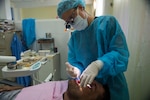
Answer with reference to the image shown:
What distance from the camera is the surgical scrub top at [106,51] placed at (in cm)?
78

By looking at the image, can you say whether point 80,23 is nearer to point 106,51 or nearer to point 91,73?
point 106,51

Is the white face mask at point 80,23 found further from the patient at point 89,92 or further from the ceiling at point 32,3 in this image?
the ceiling at point 32,3

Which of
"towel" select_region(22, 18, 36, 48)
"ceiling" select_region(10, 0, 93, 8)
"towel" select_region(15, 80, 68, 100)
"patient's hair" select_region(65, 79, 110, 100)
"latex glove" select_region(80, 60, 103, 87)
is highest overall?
"ceiling" select_region(10, 0, 93, 8)

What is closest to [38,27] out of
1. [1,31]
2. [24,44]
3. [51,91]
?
[24,44]

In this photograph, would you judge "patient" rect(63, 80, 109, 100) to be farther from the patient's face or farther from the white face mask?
the white face mask

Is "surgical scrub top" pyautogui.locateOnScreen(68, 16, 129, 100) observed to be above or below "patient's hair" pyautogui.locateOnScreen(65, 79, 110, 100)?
above

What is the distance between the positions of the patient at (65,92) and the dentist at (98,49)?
0.06 meters

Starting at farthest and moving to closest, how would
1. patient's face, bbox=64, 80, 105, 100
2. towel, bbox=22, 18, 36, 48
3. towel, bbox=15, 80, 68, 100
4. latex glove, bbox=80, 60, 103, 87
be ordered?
towel, bbox=22, 18, 36, 48 → towel, bbox=15, 80, 68, 100 → patient's face, bbox=64, 80, 105, 100 → latex glove, bbox=80, 60, 103, 87

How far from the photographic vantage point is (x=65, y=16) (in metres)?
0.99

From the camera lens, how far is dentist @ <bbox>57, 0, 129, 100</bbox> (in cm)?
76

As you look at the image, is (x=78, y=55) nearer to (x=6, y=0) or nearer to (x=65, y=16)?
(x=65, y=16)

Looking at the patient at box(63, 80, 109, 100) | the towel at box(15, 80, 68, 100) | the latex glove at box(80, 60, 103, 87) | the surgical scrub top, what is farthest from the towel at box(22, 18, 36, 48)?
the latex glove at box(80, 60, 103, 87)

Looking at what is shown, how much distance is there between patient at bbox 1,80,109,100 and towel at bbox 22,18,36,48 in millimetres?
2117

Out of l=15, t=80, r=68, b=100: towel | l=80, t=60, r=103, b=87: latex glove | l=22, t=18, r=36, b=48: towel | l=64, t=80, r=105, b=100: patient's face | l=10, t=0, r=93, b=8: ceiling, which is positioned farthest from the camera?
l=10, t=0, r=93, b=8: ceiling
